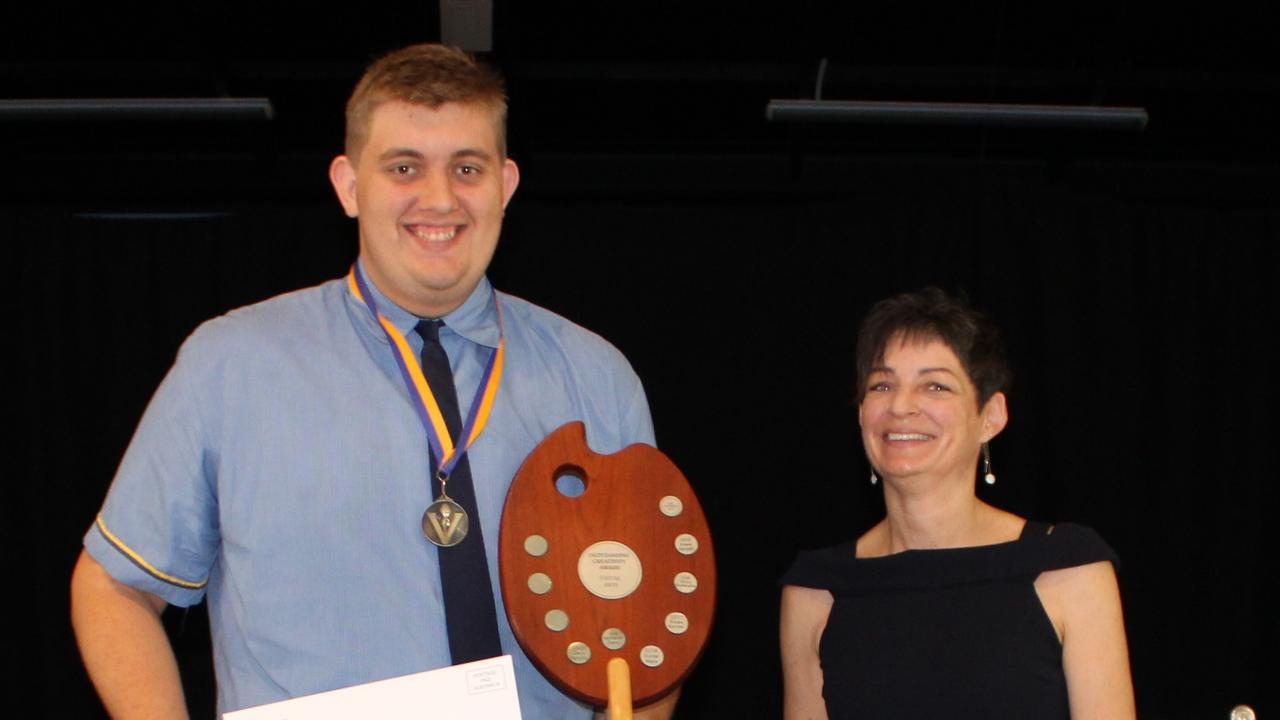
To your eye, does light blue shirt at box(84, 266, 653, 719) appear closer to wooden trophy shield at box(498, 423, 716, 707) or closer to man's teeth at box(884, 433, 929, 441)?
wooden trophy shield at box(498, 423, 716, 707)

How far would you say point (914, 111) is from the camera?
434cm

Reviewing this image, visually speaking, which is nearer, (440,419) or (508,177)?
(440,419)

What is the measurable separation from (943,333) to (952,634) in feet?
1.85

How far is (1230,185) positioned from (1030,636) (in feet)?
15.3

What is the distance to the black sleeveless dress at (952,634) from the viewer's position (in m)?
2.28

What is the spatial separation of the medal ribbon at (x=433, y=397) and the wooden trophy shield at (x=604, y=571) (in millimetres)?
121

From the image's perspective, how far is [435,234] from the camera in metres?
1.74

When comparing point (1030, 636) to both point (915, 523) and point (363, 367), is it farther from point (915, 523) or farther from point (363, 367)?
point (363, 367)

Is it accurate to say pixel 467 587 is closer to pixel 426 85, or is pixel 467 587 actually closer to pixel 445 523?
pixel 445 523

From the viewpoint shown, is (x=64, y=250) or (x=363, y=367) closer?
(x=363, y=367)

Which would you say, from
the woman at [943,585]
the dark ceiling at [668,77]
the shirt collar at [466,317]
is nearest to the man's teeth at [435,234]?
the shirt collar at [466,317]

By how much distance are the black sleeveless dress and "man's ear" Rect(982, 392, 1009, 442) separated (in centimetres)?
20

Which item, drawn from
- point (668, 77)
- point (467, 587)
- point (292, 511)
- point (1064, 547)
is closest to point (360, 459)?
point (292, 511)

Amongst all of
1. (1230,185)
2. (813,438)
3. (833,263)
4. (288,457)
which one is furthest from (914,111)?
(288,457)
